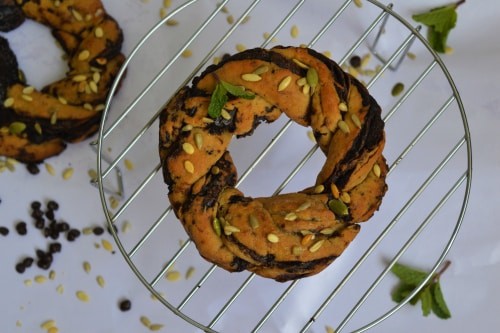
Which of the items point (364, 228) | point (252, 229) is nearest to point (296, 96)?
point (252, 229)

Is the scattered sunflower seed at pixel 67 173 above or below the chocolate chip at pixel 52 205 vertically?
above

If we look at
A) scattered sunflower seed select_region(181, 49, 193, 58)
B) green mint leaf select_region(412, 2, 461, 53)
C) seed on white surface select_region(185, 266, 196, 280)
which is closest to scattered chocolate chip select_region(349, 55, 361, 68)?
green mint leaf select_region(412, 2, 461, 53)

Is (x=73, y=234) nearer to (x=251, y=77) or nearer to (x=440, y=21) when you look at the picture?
(x=251, y=77)

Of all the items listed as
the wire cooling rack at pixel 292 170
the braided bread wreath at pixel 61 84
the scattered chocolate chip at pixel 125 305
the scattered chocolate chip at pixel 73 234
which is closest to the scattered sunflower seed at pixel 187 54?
the wire cooling rack at pixel 292 170

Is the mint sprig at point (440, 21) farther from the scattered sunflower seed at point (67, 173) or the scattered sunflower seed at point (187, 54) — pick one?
the scattered sunflower seed at point (67, 173)

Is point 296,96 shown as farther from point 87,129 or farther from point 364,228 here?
point 87,129

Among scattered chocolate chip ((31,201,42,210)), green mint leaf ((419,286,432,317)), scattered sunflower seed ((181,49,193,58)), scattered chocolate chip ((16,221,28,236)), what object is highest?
scattered sunflower seed ((181,49,193,58))

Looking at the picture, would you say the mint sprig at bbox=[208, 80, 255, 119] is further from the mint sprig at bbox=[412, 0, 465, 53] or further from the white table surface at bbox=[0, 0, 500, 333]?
the mint sprig at bbox=[412, 0, 465, 53]
